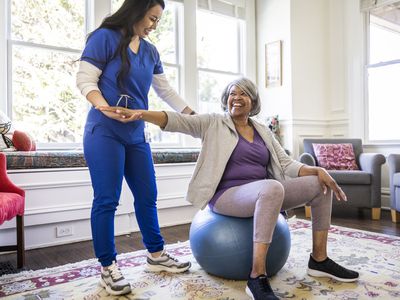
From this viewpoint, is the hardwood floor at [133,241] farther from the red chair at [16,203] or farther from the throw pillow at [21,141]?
the throw pillow at [21,141]

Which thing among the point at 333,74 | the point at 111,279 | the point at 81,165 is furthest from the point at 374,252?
the point at 333,74

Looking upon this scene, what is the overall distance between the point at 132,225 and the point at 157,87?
1.55 meters

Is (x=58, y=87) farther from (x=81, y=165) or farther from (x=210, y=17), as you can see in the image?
(x=210, y=17)

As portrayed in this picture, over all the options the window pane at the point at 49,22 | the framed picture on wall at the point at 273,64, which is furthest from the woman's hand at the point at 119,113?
the framed picture on wall at the point at 273,64

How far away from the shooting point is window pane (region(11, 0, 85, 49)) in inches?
128

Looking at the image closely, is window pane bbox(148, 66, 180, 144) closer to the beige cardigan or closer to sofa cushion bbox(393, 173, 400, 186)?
the beige cardigan

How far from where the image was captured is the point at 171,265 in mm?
1965

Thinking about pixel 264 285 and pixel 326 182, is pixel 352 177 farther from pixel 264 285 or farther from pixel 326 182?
pixel 264 285

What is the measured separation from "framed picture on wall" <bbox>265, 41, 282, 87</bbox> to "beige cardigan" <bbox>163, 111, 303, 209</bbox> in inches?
118

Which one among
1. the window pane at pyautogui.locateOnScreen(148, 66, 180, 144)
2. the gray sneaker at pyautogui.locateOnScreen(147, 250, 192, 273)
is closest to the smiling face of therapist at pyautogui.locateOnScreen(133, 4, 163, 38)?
the gray sneaker at pyautogui.locateOnScreen(147, 250, 192, 273)

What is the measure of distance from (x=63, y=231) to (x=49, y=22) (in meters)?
2.03

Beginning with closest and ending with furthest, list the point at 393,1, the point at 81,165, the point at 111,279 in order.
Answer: the point at 111,279 < the point at 81,165 < the point at 393,1

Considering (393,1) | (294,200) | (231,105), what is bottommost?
(294,200)

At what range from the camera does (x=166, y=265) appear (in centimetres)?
196
